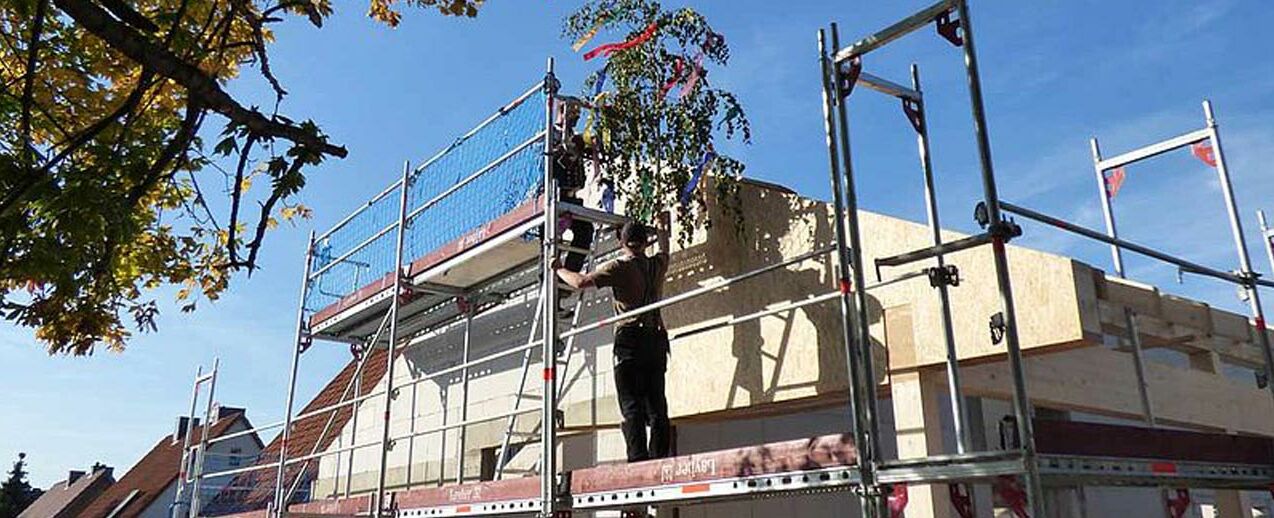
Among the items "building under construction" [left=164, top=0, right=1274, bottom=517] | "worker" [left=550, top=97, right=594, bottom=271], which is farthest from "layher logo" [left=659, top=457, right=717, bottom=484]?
"worker" [left=550, top=97, right=594, bottom=271]

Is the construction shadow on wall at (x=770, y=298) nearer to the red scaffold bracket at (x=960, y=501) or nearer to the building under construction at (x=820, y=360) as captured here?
the building under construction at (x=820, y=360)

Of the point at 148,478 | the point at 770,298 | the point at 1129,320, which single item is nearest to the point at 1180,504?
the point at 1129,320

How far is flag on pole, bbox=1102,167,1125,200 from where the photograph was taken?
952cm

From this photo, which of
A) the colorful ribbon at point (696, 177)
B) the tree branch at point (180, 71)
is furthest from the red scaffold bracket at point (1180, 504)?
the tree branch at point (180, 71)

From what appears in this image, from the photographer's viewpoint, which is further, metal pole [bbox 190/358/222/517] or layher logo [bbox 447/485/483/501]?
metal pole [bbox 190/358/222/517]

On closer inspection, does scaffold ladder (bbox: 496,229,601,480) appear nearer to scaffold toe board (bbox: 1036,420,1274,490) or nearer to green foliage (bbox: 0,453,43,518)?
scaffold toe board (bbox: 1036,420,1274,490)

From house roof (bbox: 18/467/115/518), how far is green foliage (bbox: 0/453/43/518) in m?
1.95

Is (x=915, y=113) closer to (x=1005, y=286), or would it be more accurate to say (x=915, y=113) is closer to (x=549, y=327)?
(x=1005, y=286)

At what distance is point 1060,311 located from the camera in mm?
5168

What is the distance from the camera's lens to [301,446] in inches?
577

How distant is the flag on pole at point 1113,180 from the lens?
375 inches

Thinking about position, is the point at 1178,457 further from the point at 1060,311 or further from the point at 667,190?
the point at 667,190

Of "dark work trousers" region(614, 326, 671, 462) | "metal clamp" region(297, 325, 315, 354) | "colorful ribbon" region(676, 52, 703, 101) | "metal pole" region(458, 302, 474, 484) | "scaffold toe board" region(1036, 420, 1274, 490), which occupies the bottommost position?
"scaffold toe board" region(1036, 420, 1274, 490)

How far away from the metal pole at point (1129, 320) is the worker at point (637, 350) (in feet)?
8.65
